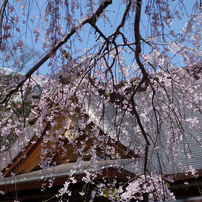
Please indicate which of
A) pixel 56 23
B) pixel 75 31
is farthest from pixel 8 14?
pixel 75 31

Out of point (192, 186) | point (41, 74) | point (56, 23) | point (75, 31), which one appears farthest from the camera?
point (192, 186)

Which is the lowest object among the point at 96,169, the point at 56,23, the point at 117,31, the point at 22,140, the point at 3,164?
the point at 96,169

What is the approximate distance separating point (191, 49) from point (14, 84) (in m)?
2.01

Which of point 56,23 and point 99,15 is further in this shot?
point 99,15

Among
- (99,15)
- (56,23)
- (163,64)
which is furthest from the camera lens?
(163,64)

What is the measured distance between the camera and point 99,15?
2.73 metres

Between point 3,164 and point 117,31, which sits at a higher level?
point 117,31

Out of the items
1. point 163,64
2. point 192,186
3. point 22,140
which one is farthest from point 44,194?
point 163,64

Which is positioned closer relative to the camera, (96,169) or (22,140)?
(96,169)

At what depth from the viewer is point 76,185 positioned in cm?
405

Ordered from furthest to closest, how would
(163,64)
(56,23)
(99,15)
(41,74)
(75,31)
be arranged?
(41,74) < (163,64) < (99,15) < (75,31) < (56,23)

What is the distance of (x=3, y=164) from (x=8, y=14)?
2393 mm

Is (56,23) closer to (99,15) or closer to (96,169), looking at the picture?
(99,15)

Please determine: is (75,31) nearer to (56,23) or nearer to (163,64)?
(56,23)
